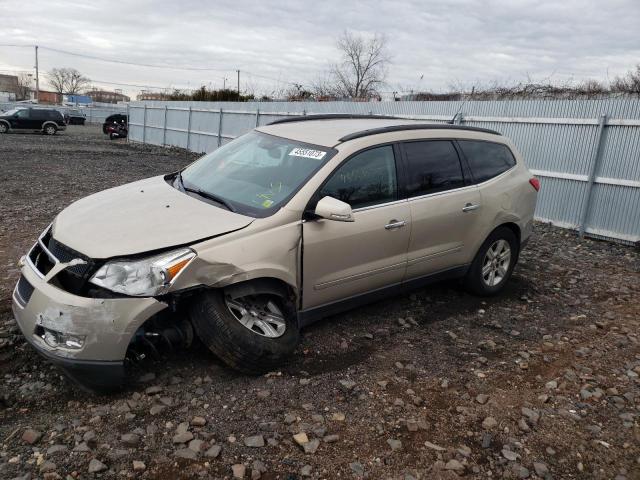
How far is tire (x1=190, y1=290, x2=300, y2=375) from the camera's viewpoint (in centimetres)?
334

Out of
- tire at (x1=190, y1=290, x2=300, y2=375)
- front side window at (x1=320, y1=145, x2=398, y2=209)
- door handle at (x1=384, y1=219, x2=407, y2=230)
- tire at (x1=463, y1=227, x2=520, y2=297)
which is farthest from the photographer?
tire at (x1=463, y1=227, x2=520, y2=297)

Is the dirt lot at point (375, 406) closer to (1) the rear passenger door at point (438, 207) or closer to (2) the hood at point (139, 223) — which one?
(1) the rear passenger door at point (438, 207)

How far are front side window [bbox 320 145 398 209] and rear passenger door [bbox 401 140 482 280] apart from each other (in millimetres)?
198

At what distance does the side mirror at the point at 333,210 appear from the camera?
141 inches

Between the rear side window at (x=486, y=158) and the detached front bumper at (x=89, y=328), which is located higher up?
the rear side window at (x=486, y=158)

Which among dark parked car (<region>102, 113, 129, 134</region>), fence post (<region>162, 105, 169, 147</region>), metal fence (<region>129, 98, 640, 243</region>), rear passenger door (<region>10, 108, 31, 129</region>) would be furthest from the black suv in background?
metal fence (<region>129, 98, 640, 243</region>)

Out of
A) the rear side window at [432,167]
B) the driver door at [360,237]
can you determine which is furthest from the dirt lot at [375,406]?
the rear side window at [432,167]

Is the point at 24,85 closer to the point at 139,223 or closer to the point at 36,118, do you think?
the point at 36,118

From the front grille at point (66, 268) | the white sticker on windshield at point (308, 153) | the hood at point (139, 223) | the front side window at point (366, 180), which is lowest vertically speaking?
the front grille at point (66, 268)

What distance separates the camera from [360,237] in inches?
158

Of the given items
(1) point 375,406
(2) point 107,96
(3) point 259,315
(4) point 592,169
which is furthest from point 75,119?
(2) point 107,96

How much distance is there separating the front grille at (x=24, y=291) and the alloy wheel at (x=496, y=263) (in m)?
3.99

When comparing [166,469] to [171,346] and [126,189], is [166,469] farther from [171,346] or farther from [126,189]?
[126,189]

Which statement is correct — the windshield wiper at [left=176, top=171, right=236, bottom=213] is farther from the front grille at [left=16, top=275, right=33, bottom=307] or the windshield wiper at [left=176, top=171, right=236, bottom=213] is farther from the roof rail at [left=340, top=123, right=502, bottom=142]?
the front grille at [left=16, top=275, right=33, bottom=307]
